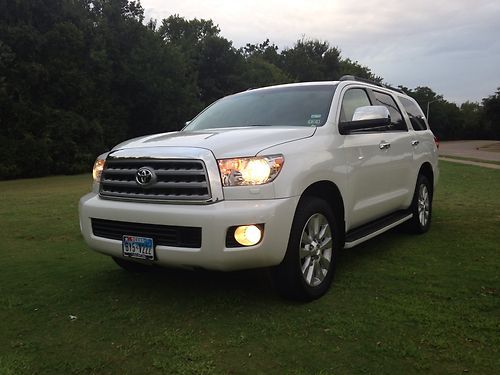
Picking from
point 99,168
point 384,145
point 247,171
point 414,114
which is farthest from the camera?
point 414,114

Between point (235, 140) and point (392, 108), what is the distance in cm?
295

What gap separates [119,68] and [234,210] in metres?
37.1

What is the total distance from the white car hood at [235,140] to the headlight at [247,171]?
5cm

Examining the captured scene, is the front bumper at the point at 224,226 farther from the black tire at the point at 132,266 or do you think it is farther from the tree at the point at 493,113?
the tree at the point at 493,113

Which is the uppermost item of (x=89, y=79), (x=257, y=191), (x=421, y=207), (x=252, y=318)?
(x=89, y=79)

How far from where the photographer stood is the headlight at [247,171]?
3.58 metres

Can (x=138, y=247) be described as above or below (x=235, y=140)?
below

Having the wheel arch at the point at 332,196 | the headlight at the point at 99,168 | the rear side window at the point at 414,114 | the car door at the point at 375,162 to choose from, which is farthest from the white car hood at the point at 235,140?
the rear side window at the point at 414,114

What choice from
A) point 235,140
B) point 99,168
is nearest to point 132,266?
point 99,168

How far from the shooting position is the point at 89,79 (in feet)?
107

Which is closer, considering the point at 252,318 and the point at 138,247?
the point at 252,318

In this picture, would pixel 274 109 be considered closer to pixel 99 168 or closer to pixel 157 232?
pixel 99 168

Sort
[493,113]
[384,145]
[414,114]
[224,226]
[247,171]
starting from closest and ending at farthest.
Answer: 1. [224,226]
2. [247,171]
3. [384,145]
4. [414,114]
5. [493,113]

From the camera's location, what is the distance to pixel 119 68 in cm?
3800
